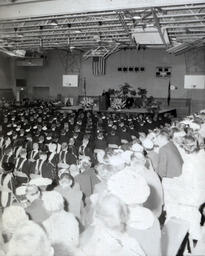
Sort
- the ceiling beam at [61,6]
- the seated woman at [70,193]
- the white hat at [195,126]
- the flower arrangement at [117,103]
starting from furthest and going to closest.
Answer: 1. the flower arrangement at [117,103]
2. the white hat at [195,126]
3. the ceiling beam at [61,6]
4. the seated woman at [70,193]

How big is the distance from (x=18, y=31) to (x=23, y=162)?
7.81 meters

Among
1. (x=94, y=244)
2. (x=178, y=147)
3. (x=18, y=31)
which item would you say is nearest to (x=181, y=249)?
(x=94, y=244)

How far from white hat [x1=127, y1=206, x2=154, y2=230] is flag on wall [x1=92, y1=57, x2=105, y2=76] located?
52.3ft

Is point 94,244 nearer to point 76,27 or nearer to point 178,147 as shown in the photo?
point 178,147

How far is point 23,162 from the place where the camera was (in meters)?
4.54

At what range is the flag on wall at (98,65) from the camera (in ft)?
56.6

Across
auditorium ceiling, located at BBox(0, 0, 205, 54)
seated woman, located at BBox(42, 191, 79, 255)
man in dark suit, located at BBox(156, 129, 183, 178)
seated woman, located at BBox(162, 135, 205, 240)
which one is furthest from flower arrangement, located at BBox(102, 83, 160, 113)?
seated woman, located at BBox(42, 191, 79, 255)

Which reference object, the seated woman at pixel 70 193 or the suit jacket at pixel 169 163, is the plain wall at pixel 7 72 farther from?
the seated woman at pixel 70 193

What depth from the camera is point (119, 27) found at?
10.5 m

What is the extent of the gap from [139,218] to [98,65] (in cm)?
1611

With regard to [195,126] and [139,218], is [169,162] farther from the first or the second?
[195,126]

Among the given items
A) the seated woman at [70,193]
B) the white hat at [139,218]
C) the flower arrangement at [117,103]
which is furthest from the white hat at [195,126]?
the flower arrangement at [117,103]

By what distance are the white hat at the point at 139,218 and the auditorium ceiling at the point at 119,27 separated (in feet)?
19.0

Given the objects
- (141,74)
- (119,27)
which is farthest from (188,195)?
(141,74)
